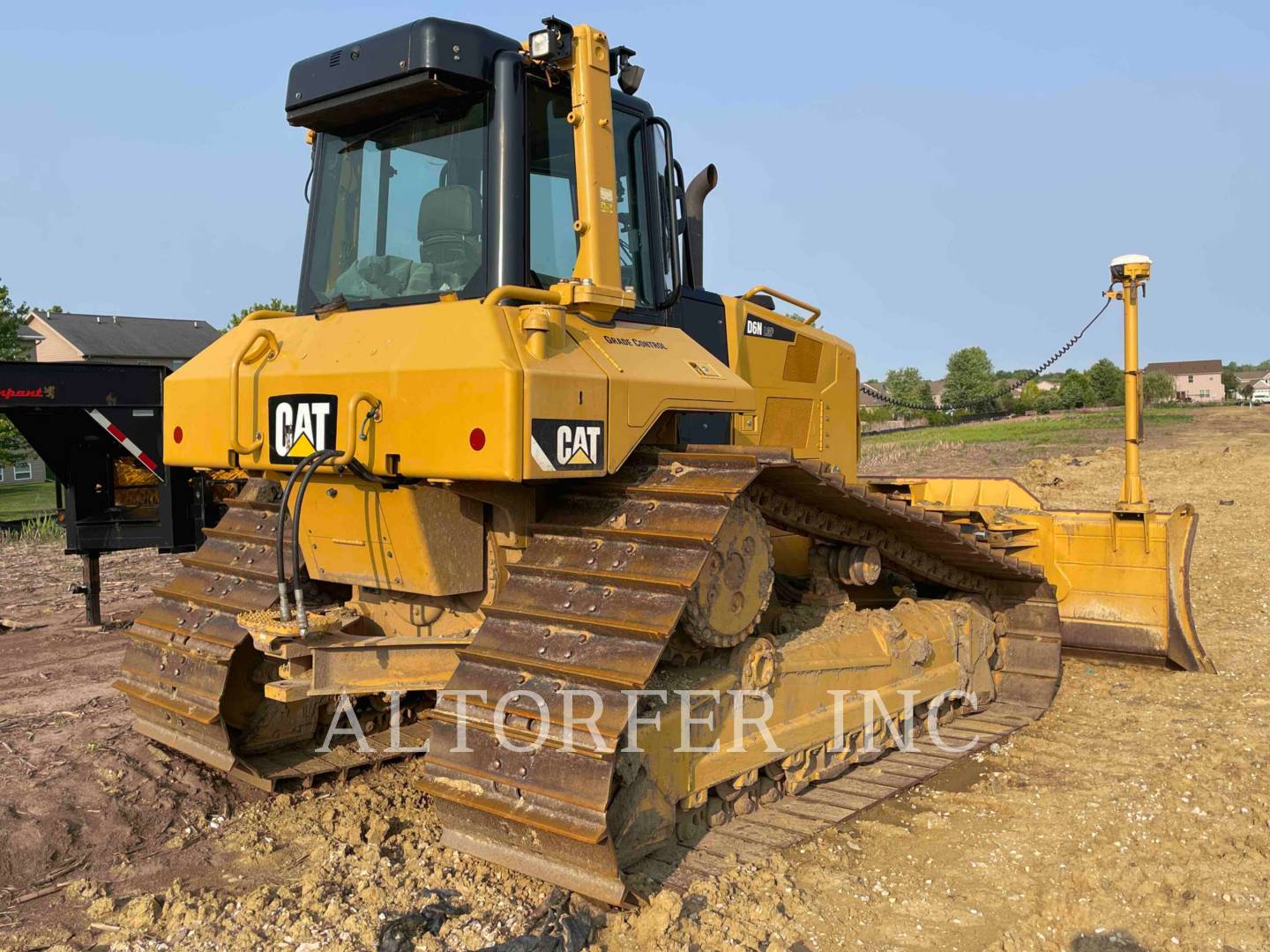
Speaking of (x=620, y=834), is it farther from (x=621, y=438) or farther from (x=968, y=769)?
(x=968, y=769)

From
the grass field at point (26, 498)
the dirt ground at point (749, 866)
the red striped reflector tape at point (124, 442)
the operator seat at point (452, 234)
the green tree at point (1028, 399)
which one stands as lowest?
the dirt ground at point (749, 866)

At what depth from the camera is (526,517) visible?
4.63 meters

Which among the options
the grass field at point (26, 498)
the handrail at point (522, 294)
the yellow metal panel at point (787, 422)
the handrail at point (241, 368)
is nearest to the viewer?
the handrail at point (522, 294)

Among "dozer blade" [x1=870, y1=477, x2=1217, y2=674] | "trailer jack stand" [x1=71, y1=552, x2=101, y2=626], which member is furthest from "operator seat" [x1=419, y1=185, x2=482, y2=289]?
"trailer jack stand" [x1=71, y1=552, x2=101, y2=626]

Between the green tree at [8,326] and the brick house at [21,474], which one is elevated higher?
the green tree at [8,326]

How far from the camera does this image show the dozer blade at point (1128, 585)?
724 cm

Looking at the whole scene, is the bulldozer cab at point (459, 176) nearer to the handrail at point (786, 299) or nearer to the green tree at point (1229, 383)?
the handrail at point (786, 299)

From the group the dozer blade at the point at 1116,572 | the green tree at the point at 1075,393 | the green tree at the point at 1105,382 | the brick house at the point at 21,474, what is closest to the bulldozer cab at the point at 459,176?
the dozer blade at the point at 1116,572

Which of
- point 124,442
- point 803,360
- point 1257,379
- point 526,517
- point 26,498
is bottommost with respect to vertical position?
point 26,498

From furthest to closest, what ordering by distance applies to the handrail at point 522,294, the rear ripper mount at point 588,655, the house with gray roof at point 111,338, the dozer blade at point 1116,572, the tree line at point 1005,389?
the house with gray roof at point 111,338 < the tree line at point 1005,389 < the dozer blade at point 1116,572 < the handrail at point 522,294 < the rear ripper mount at point 588,655

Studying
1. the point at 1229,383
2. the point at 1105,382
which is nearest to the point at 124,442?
the point at 1105,382

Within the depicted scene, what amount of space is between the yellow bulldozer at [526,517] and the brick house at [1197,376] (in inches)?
4113

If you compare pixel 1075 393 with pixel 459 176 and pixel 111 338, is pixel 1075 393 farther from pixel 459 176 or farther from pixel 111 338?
pixel 459 176

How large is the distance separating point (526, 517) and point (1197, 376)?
112387mm
